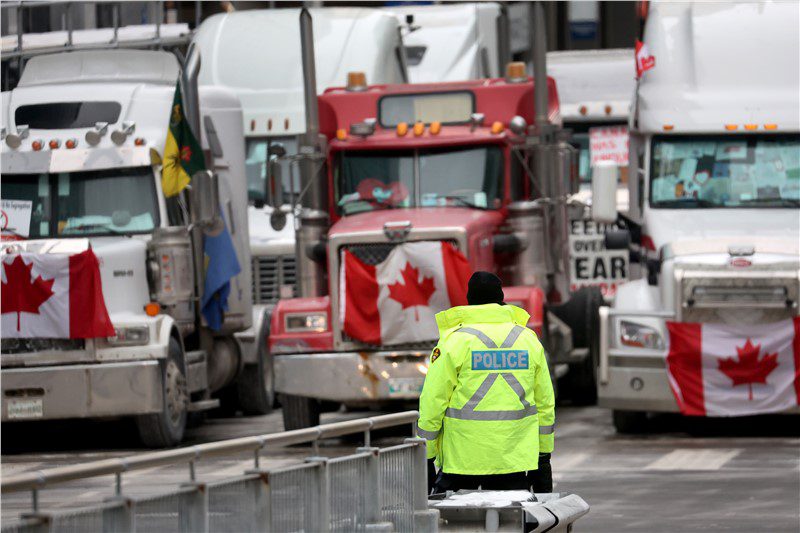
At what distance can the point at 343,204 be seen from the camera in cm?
1956

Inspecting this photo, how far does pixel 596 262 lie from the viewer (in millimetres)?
24422

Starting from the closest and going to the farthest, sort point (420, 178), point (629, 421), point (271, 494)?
point (271, 494), point (629, 421), point (420, 178)

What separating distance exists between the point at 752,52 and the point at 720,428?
3834mm

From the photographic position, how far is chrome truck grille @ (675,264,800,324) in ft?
57.9

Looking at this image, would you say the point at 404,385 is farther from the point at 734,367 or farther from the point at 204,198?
the point at 734,367

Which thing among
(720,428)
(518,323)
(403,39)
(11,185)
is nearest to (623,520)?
(518,323)

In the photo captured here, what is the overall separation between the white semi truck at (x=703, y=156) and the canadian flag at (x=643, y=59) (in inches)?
3.0

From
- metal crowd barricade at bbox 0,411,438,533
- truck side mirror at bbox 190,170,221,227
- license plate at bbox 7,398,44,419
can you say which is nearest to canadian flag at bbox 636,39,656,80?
truck side mirror at bbox 190,170,221,227

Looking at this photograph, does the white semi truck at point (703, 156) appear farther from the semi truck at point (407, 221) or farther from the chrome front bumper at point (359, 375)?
the chrome front bumper at point (359, 375)

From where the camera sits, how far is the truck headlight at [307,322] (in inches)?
717

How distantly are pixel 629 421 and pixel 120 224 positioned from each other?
5427mm

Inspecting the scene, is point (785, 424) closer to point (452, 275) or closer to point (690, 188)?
point (690, 188)

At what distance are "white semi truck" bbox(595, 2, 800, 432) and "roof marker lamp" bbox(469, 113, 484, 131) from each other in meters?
1.60

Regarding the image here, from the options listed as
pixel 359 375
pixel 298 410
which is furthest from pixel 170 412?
pixel 359 375
